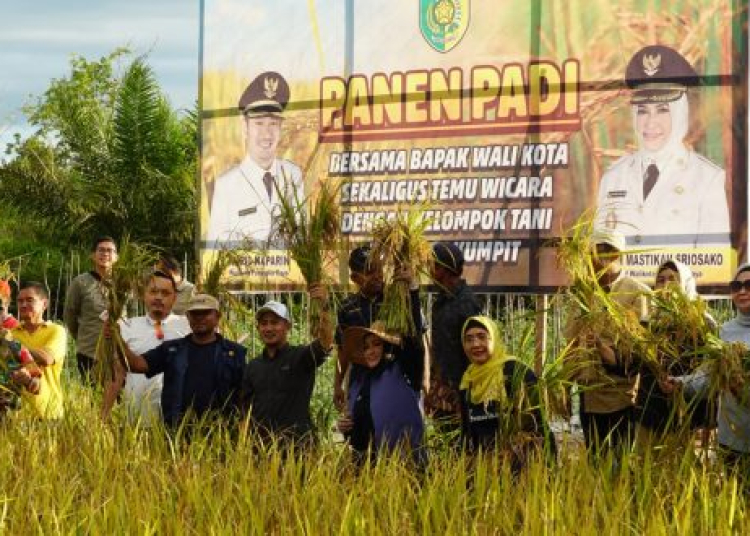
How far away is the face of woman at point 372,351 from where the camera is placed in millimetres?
7582

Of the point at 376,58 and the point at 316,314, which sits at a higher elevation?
the point at 376,58

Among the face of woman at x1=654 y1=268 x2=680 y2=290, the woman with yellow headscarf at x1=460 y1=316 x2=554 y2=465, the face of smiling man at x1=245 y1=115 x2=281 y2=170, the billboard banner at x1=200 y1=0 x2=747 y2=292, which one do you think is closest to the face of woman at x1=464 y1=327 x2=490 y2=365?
the woman with yellow headscarf at x1=460 y1=316 x2=554 y2=465

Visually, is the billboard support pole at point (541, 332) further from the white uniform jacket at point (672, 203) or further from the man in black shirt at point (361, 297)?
the man in black shirt at point (361, 297)

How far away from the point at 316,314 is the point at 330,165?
12.4 feet

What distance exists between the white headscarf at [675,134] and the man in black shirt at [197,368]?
3319mm

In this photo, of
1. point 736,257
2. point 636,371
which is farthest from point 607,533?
point 736,257

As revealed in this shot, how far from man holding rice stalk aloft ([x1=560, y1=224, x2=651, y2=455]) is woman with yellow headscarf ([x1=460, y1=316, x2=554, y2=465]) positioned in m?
0.23

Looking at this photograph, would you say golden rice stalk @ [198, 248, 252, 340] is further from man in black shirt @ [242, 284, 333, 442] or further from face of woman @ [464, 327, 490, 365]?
face of woman @ [464, 327, 490, 365]

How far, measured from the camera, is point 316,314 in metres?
7.87

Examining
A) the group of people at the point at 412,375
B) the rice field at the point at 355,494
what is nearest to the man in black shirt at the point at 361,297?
the group of people at the point at 412,375

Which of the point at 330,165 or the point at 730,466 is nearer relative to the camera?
the point at 730,466

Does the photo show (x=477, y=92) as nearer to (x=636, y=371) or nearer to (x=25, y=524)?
(x=636, y=371)

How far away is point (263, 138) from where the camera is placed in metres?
11.9

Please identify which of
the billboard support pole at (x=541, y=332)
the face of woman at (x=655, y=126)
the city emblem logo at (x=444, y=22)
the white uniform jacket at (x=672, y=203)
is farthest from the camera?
the city emblem logo at (x=444, y=22)
